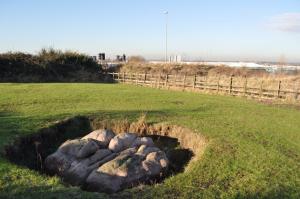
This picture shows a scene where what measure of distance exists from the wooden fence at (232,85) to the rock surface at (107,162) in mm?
15805

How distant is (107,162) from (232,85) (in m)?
19.9

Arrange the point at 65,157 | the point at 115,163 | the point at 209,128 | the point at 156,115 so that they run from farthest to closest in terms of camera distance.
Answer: the point at 156,115 < the point at 209,128 < the point at 65,157 < the point at 115,163

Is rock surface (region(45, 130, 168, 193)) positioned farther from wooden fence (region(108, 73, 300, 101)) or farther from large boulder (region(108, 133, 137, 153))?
wooden fence (region(108, 73, 300, 101))

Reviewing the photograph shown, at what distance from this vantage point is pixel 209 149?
10.2 meters

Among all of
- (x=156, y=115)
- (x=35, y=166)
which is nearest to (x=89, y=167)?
(x=35, y=166)

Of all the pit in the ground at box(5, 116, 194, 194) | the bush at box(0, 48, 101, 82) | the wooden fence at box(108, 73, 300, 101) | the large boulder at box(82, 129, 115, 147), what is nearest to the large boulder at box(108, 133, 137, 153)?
the large boulder at box(82, 129, 115, 147)

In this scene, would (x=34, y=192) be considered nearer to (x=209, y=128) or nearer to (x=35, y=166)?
(x=35, y=166)

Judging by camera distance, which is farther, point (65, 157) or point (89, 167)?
point (65, 157)

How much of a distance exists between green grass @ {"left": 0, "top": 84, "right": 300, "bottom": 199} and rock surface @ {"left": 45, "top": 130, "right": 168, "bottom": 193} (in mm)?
852

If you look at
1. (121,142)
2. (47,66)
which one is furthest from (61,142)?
(47,66)

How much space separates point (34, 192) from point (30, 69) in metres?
36.3

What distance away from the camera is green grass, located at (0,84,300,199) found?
7.45 meters

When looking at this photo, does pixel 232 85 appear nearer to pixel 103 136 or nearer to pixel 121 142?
pixel 103 136

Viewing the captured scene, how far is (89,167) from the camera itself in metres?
9.41
